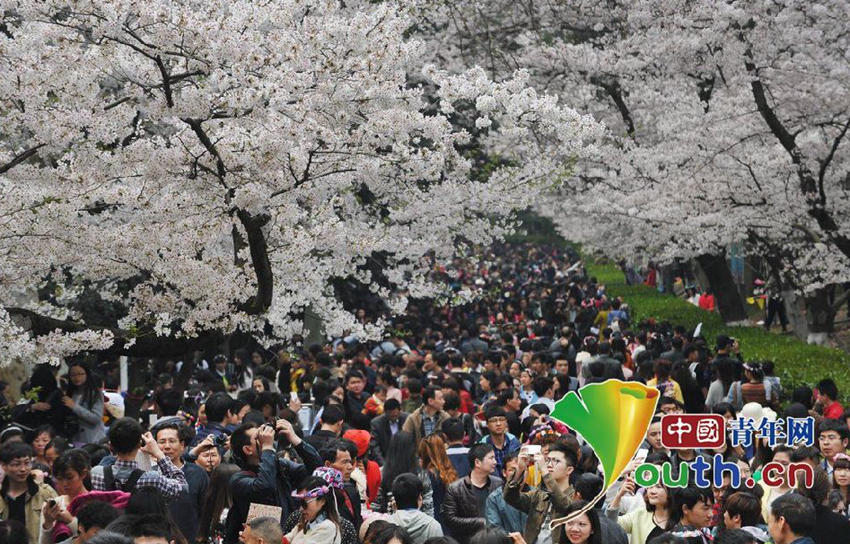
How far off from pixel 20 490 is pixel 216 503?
1.32 metres

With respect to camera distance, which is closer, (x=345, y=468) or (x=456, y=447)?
(x=345, y=468)

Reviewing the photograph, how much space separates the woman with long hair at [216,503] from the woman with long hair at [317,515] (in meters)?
0.96

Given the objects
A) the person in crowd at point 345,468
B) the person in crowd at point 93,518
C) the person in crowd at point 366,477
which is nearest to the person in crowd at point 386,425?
the person in crowd at point 366,477

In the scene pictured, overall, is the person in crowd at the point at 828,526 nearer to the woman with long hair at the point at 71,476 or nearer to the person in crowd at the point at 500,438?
the person in crowd at the point at 500,438

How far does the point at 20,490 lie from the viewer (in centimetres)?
820

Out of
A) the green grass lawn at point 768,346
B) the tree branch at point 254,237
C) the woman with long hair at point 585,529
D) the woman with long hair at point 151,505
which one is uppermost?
the tree branch at point 254,237

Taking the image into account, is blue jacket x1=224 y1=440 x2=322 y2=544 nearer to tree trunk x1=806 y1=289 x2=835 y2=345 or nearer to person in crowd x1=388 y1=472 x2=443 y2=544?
person in crowd x1=388 y1=472 x2=443 y2=544

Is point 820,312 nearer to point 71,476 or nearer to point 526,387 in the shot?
point 526,387

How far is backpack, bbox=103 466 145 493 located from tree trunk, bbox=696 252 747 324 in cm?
2263

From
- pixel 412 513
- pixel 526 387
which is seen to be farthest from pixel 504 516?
pixel 526 387

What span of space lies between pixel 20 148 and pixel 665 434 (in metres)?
7.10

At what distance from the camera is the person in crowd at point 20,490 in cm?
811

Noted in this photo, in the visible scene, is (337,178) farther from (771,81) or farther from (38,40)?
(771,81)

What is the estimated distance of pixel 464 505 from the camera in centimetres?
839
